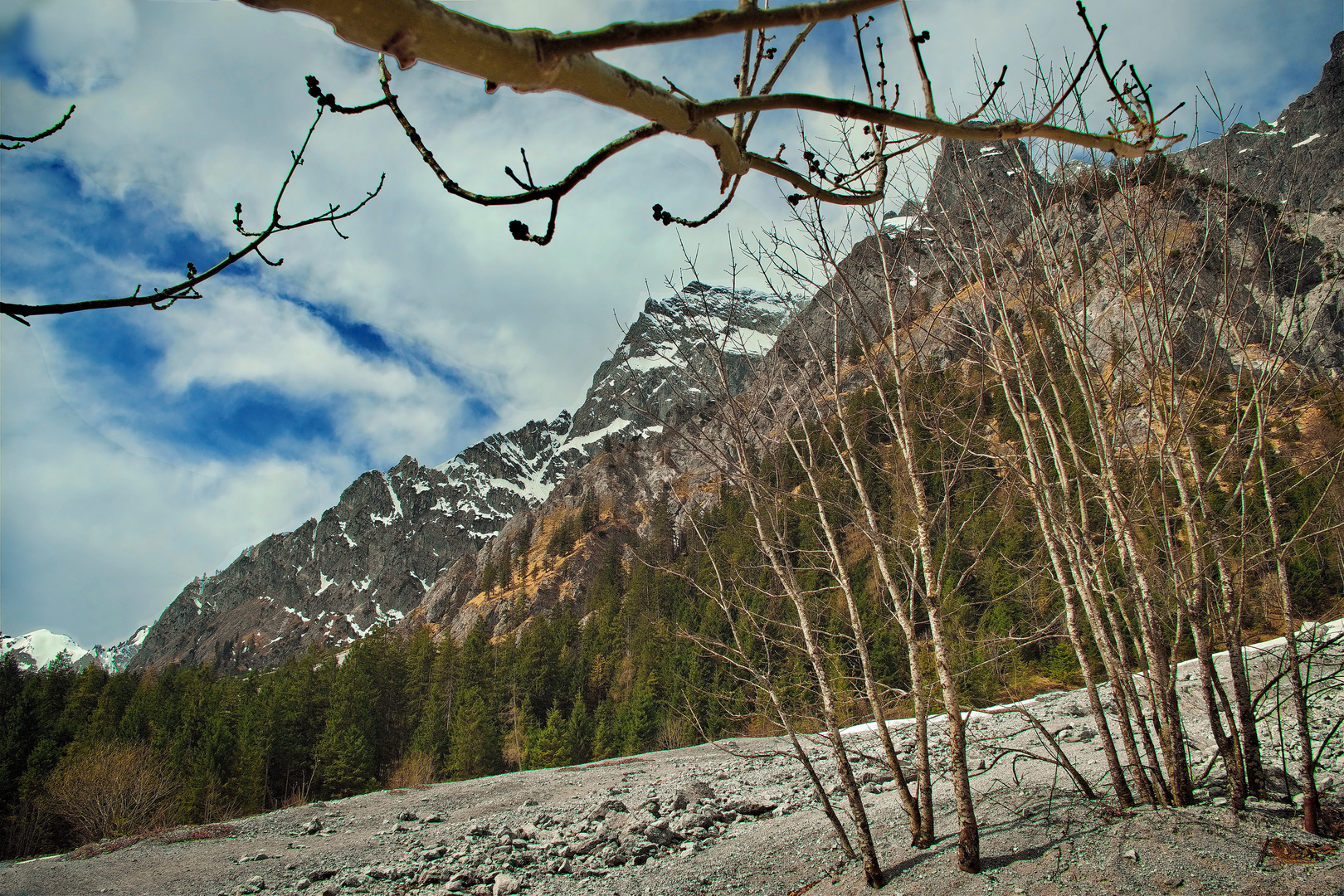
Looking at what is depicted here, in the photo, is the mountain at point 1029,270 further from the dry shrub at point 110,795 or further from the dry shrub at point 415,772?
the dry shrub at point 415,772

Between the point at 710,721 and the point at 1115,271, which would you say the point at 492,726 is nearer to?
the point at 710,721

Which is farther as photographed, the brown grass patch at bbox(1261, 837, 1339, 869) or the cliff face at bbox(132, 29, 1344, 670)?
the cliff face at bbox(132, 29, 1344, 670)

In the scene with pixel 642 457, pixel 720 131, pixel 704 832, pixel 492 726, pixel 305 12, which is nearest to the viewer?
pixel 305 12

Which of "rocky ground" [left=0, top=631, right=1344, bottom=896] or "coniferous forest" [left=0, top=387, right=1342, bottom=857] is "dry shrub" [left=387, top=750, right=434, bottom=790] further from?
"rocky ground" [left=0, top=631, right=1344, bottom=896]

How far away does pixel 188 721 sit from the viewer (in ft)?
89.3

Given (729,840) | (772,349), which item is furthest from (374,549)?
(772,349)

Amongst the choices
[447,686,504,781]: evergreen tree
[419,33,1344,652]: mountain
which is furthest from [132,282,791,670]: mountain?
[419,33,1344,652]: mountain

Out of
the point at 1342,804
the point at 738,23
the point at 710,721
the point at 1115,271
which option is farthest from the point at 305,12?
the point at 710,721

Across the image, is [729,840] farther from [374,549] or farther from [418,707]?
[374,549]

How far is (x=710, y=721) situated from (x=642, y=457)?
172 ft

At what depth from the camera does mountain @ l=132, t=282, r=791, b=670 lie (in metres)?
119

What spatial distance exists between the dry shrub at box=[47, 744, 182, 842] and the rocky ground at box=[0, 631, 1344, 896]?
5018 millimetres

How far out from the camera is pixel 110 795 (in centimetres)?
2084

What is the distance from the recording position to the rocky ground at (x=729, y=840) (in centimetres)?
392
